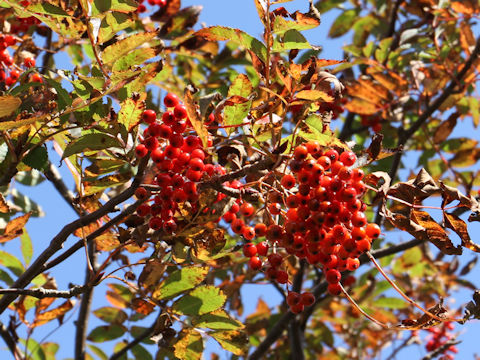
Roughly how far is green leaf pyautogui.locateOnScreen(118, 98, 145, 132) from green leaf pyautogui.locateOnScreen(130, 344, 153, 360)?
1.61 m

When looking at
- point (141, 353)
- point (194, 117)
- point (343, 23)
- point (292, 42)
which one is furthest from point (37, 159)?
point (343, 23)

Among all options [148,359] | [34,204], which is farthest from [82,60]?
[148,359]

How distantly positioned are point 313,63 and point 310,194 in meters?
0.34

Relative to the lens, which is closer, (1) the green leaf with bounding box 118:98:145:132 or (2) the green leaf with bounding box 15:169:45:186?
(1) the green leaf with bounding box 118:98:145:132

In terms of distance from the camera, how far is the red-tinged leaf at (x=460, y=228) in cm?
146

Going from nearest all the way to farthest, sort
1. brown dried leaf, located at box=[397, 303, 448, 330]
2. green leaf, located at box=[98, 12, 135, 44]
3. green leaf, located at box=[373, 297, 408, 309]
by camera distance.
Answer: brown dried leaf, located at box=[397, 303, 448, 330] → green leaf, located at box=[98, 12, 135, 44] → green leaf, located at box=[373, 297, 408, 309]

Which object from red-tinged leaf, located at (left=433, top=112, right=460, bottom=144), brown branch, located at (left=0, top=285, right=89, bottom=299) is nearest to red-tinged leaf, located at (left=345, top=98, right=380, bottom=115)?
red-tinged leaf, located at (left=433, top=112, right=460, bottom=144)

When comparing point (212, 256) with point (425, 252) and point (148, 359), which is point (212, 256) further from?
point (425, 252)

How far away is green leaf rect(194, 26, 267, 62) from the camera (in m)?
1.58

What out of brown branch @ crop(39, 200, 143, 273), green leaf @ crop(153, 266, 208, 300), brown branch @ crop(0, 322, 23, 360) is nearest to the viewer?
brown branch @ crop(39, 200, 143, 273)

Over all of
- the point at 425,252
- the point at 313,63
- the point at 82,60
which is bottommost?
the point at 313,63

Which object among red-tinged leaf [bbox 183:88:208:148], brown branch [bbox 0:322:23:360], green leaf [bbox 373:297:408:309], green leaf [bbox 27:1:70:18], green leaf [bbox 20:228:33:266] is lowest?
brown branch [bbox 0:322:23:360]

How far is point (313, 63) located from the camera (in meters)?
1.46

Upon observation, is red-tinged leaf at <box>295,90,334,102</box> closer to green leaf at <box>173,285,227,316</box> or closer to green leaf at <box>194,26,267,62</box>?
green leaf at <box>194,26,267,62</box>
